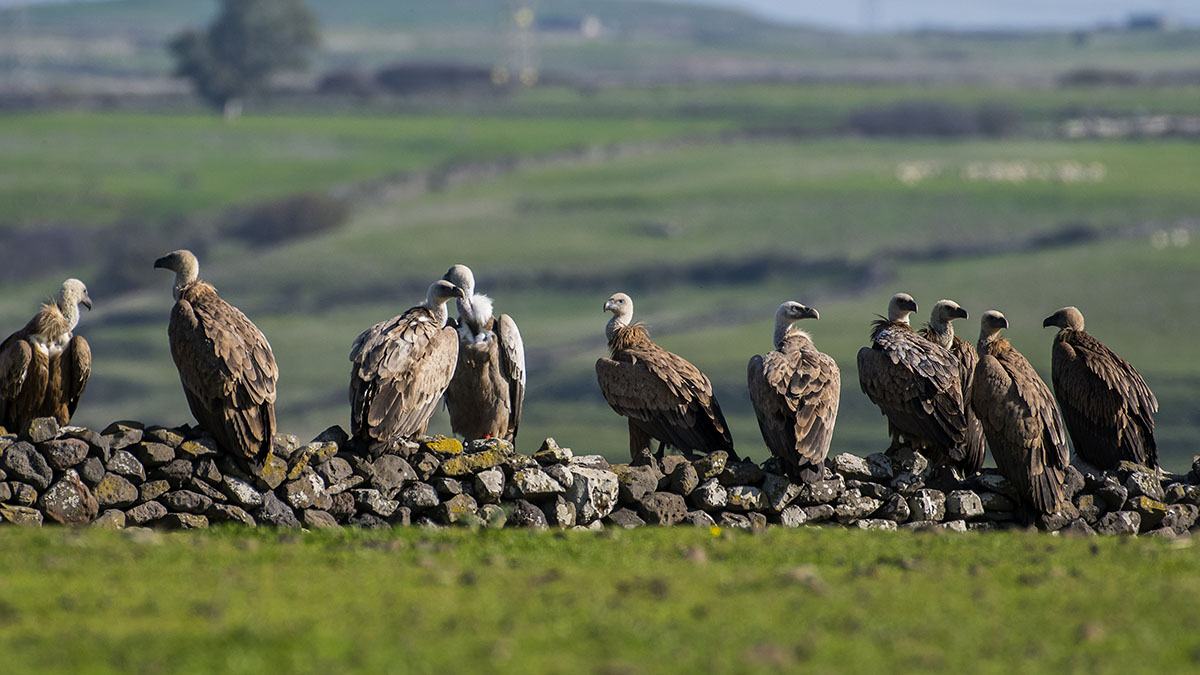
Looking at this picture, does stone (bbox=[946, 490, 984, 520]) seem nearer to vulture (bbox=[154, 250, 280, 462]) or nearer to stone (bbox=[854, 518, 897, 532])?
stone (bbox=[854, 518, 897, 532])

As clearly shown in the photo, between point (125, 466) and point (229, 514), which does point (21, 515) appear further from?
point (229, 514)

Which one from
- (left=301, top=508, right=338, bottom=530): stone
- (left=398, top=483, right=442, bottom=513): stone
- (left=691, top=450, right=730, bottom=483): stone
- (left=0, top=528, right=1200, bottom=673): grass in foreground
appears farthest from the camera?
(left=691, top=450, right=730, bottom=483): stone

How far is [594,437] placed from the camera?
2105 inches

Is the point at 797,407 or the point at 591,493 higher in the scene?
the point at 797,407

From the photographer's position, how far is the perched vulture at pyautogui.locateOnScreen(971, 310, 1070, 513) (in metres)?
14.8

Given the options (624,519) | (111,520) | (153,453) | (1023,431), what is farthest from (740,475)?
(111,520)

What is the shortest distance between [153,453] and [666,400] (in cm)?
467

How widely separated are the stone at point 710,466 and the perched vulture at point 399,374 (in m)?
2.24

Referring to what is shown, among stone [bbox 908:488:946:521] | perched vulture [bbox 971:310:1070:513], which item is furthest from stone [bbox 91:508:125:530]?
perched vulture [bbox 971:310:1070:513]

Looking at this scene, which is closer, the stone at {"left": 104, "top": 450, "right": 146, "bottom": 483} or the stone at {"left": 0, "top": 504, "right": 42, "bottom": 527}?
the stone at {"left": 0, "top": 504, "right": 42, "bottom": 527}

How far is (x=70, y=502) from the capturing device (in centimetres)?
1282

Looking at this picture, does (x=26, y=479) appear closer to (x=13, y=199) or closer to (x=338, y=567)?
(x=338, y=567)

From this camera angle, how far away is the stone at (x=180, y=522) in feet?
43.2

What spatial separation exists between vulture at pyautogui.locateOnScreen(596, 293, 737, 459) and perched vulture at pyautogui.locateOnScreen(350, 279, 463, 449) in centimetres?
161
